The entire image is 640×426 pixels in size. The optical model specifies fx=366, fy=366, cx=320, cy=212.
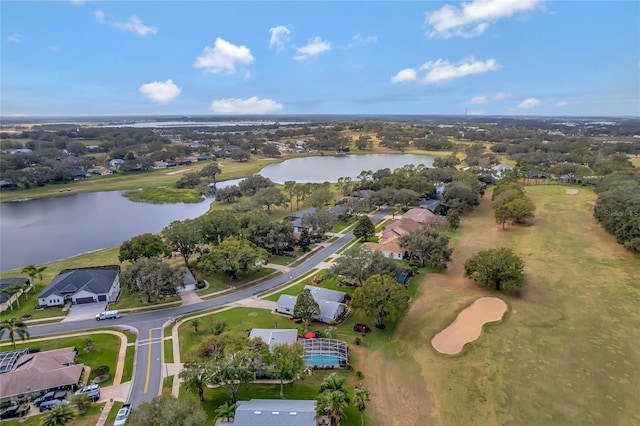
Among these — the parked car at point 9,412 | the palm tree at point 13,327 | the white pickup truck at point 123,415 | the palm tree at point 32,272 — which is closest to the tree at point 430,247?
the white pickup truck at point 123,415

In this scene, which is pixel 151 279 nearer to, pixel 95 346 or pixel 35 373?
pixel 95 346

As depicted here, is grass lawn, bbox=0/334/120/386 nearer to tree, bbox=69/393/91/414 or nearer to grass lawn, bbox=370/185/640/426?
tree, bbox=69/393/91/414

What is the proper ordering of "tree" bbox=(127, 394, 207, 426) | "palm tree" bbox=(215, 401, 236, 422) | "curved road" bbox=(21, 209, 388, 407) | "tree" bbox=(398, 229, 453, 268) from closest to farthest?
"tree" bbox=(127, 394, 207, 426) < "palm tree" bbox=(215, 401, 236, 422) < "curved road" bbox=(21, 209, 388, 407) < "tree" bbox=(398, 229, 453, 268)

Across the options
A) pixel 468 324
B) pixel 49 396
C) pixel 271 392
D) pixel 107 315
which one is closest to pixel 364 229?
Result: pixel 468 324

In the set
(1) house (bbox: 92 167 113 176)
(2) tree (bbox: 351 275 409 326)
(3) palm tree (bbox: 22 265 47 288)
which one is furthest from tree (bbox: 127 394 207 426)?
(1) house (bbox: 92 167 113 176)

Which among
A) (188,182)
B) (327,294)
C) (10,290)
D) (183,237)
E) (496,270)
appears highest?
(183,237)

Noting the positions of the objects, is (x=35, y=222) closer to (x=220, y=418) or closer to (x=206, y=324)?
(x=206, y=324)

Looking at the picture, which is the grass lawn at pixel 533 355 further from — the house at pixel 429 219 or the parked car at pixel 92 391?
the parked car at pixel 92 391
